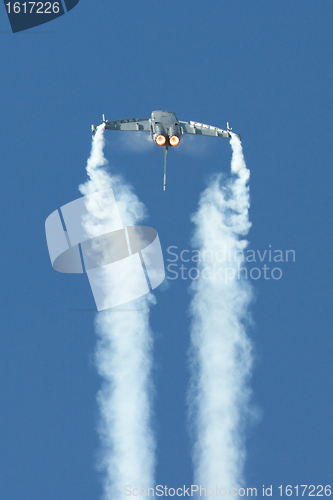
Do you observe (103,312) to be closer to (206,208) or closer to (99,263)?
(99,263)

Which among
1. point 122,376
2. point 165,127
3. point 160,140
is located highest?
point 165,127

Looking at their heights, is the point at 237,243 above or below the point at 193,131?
below

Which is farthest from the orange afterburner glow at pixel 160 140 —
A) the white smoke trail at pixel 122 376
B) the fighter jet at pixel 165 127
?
the white smoke trail at pixel 122 376

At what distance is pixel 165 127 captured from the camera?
6391 cm

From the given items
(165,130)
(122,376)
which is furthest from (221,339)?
(165,130)

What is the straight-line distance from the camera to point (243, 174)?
6969cm

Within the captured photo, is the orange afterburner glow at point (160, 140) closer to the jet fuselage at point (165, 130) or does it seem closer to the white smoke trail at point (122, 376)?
the jet fuselage at point (165, 130)

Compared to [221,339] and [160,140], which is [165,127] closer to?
[160,140]

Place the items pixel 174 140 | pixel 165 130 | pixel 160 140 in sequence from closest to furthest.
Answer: pixel 160 140, pixel 165 130, pixel 174 140

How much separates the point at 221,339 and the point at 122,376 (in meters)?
9.67

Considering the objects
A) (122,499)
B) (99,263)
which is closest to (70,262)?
(99,263)

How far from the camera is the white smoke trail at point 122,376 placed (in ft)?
221

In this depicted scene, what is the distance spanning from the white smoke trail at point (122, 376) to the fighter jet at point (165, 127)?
93.0 inches

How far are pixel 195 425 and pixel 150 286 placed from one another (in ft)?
43.2
